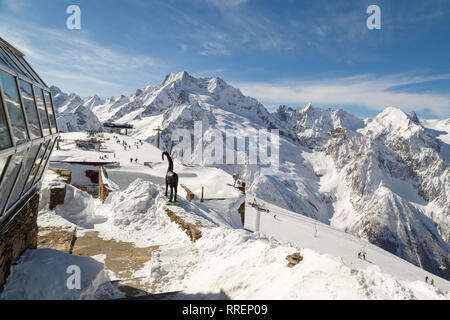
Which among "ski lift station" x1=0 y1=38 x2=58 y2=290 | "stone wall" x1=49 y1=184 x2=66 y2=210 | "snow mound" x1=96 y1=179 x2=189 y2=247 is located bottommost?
"snow mound" x1=96 y1=179 x2=189 y2=247

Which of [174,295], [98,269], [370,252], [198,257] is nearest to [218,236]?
[198,257]

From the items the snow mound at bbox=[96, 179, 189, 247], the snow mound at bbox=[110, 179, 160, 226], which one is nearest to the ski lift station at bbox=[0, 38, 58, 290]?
the snow mound at bbox=[96, 179, 189, 247]

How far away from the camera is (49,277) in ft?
17.1

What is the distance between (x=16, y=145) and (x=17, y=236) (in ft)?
8.90

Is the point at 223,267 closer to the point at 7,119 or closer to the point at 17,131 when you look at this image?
the point at 17,131

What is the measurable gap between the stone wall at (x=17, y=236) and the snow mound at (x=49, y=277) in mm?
190

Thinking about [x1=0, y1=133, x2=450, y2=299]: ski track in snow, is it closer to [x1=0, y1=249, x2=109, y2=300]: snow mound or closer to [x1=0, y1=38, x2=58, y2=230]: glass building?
[x1=0, y1=249, x2=109, y2=300]: snow mound

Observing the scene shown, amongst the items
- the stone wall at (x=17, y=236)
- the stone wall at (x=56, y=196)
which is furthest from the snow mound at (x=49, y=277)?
the stone wall at (x=56, y=196)

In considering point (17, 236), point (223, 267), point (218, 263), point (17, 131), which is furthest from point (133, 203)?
point (17, 131)

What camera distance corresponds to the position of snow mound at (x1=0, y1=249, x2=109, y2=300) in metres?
4.72

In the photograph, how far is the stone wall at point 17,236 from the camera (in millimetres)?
4566

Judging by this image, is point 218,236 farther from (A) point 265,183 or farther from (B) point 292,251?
(A) point 265,183

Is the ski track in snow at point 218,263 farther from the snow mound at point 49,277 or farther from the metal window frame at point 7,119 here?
the metal window frame at point 7,119

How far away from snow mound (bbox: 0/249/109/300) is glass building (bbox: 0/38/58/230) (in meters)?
1.24
